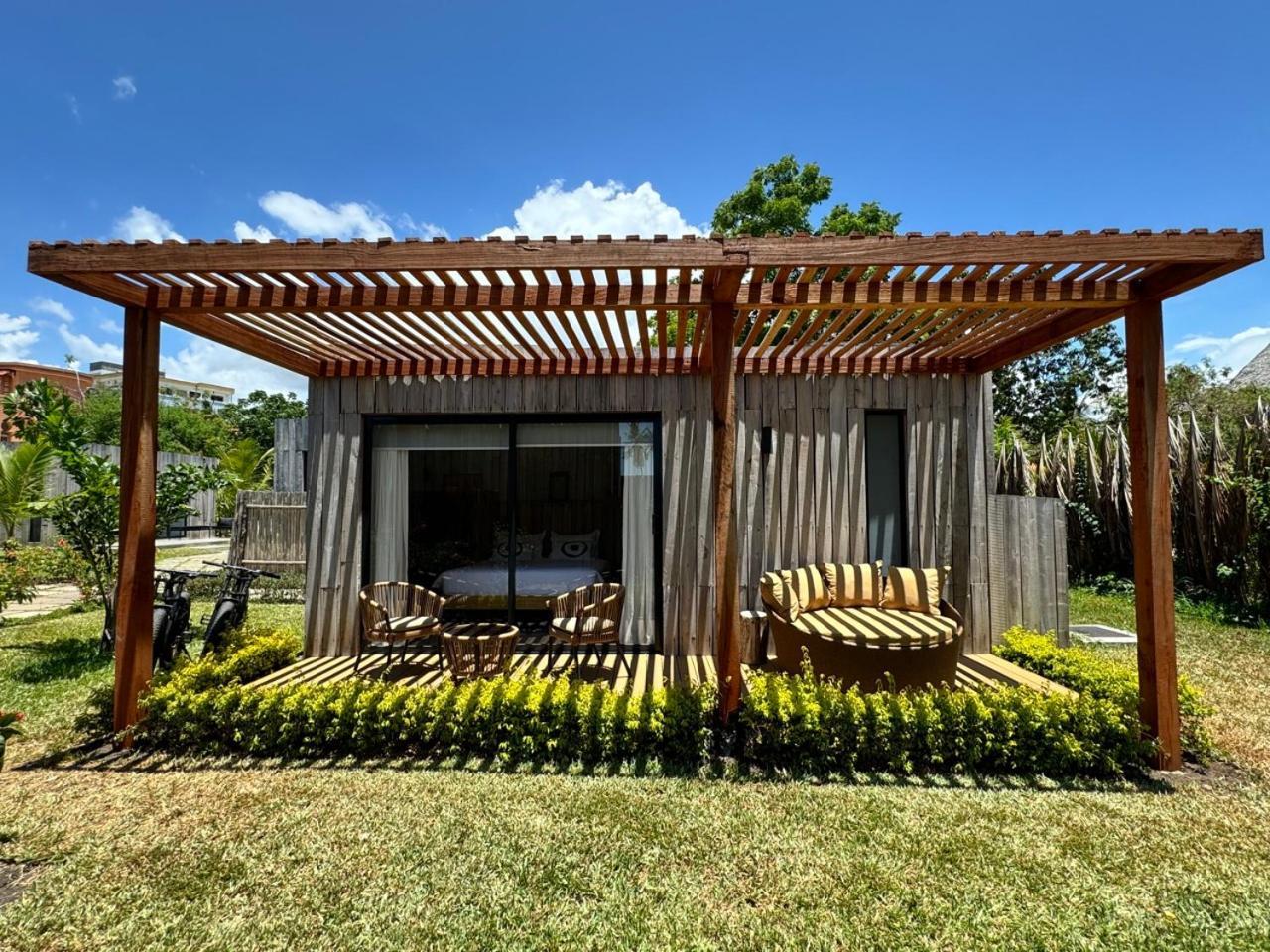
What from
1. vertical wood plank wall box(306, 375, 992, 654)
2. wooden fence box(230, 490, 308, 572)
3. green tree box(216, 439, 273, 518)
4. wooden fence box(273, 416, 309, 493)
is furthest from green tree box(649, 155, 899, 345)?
vertical wood plank wall box(306, 375, 992, 654)

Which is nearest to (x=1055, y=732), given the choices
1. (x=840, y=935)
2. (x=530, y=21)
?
(x=840, y=935)

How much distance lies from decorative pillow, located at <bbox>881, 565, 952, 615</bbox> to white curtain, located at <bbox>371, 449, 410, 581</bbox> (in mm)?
4478

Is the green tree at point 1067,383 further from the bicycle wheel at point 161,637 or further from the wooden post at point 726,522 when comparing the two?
the bicycle wheel at point 161,637

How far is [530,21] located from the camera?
6.51 meters

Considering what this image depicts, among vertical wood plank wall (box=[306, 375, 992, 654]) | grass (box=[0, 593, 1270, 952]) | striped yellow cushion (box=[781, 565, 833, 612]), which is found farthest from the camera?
vertical wood plank wall (box=[306, 375, 992, 654])

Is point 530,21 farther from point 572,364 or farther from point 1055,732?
point 1055,732

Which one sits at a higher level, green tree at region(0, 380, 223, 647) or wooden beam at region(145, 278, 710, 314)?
wooden beam at region(145, 278, 710, 314)

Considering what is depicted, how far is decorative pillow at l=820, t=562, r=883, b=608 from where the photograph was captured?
509 centimetres

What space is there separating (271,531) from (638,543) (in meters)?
6.54

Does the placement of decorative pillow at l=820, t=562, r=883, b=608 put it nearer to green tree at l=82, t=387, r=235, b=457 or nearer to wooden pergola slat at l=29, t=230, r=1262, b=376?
wooden pergola slat at l=29, t=230, r=1262, b=376

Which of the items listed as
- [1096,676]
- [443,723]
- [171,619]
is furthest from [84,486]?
[1096,676]

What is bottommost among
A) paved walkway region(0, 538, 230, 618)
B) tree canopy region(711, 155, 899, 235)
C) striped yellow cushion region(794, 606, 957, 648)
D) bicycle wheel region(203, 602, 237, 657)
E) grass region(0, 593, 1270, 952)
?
grass region(0, 593, 1270, 952)

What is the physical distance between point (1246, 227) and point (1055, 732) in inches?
114

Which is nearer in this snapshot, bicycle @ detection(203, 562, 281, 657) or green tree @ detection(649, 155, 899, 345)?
bicycle @ detection(203, 562, 281, 657)
